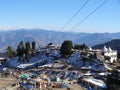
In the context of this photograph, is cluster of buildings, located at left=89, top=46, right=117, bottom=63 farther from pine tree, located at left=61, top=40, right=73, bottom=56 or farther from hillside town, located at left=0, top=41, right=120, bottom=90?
pine tree, located at left=61, top=40, right=73, bottom=56

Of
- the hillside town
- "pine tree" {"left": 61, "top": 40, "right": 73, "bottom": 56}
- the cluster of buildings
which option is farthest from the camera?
"pine tree" {"left": 61, "top": 40, "right": 73, "bottom": 56}

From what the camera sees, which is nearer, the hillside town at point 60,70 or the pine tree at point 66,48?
the hillside town at point 60,70

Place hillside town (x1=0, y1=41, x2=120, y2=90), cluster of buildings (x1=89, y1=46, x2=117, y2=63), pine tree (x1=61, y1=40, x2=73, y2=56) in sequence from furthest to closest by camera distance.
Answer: pine tree (x1=61, y1=40, x2=73, y2=56), cluster of buildings (x1=89, y1=46, x2=117, y2=63), hillside town (x1=0, y1=41, x2=120, y2=90)

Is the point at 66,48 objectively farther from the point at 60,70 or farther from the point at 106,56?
the point at 60,70

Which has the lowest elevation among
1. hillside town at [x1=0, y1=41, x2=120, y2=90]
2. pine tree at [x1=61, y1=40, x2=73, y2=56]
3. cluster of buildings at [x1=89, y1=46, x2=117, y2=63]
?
hillside town at [x1=0, y1=41, x2=120, y2=90]

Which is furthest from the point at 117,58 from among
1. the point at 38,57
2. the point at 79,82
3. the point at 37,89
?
the point at 37,89

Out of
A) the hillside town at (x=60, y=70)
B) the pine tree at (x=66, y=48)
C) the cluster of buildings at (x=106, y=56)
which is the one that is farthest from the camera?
the pine tree at (x=66, y=48)

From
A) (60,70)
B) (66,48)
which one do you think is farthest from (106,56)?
(60,70)

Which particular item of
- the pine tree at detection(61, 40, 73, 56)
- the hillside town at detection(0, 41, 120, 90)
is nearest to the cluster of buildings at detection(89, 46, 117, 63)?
the hillside town at detection(0, 41, 120, 90)

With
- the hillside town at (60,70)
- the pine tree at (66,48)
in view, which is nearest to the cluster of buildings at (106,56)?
the hillside town at (60,70)

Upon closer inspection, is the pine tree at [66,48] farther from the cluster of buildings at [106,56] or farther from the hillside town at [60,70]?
the cluster of buildings at [106,56]
